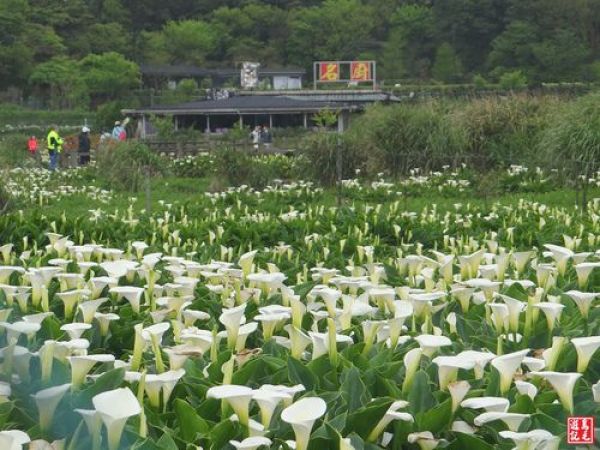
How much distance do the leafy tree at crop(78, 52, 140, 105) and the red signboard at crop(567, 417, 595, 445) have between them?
57983 mm

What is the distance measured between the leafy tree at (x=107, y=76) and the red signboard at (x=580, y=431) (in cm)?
5798

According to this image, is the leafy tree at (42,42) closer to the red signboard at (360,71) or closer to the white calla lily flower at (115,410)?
the red signboard at (360,71)

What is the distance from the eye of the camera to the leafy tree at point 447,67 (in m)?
75.3

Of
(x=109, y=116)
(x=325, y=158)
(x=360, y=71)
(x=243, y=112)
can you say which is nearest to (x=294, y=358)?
(x=325, y=158)

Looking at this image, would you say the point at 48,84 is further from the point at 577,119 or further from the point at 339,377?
the point at 339,377

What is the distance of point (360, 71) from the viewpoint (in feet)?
187

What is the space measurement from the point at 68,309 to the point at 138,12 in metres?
84.9

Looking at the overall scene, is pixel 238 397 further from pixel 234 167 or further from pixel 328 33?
pixel 328 33

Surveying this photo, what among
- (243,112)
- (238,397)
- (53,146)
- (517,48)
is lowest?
(243,112)

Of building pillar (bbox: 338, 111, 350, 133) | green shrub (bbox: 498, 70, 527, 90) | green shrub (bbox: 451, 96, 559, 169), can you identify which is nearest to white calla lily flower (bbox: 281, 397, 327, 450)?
green shrub (bbox: 451, 96, 559, 169)

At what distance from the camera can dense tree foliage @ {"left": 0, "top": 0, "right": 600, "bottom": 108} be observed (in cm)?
6119

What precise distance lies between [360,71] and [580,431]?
55696mm

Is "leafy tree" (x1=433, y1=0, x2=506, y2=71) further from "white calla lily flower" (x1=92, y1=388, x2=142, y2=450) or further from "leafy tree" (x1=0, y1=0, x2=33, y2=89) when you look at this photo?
"white calla lily flower" (x1=92, y1=388, x2=142, y2=450)

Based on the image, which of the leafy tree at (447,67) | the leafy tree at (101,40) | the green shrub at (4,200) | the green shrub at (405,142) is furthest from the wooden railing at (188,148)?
the leafy tree at (447,67)
